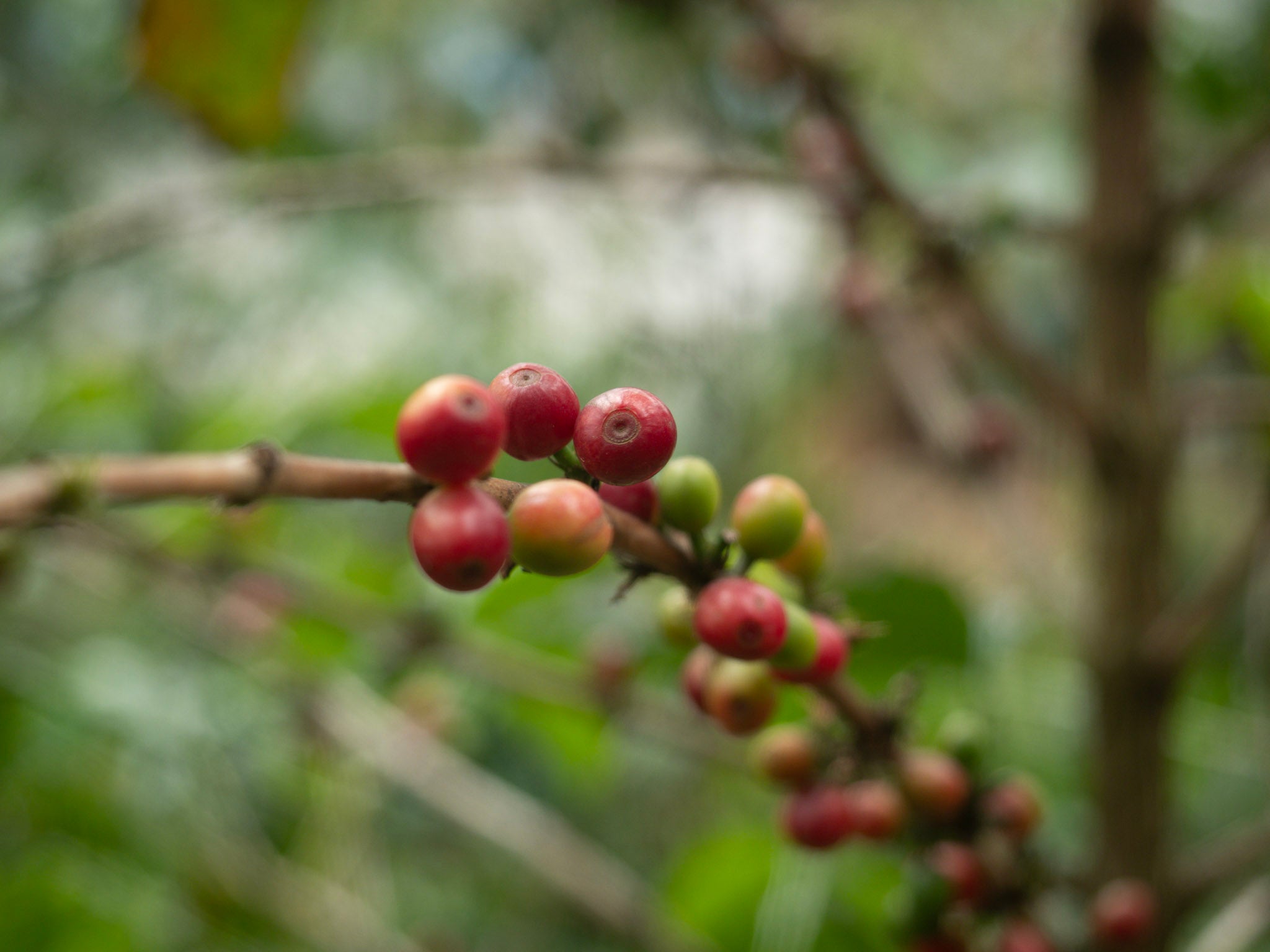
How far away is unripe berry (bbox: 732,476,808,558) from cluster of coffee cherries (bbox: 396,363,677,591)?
0.07 meters

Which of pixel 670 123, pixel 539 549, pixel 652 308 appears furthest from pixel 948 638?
pixel 670 123

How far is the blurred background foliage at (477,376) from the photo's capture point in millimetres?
917

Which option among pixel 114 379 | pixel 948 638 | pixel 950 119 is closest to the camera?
pixel 948 638

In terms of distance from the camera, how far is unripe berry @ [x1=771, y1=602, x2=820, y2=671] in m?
0.39

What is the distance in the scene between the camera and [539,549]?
0.30 m

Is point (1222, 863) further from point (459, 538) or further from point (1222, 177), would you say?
point (459, 538)

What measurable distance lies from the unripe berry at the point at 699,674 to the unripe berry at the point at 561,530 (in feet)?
0.57

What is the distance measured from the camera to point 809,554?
1.49ft

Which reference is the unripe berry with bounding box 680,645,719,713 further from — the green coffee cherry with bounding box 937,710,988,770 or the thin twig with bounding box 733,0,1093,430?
the thin twig with bounding box 733,0,1093,430

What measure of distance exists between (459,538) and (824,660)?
193 millimetres

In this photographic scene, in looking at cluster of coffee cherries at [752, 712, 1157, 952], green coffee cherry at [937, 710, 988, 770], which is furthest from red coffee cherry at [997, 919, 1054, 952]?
green coffee cherry at [937, 710, 988, 770]

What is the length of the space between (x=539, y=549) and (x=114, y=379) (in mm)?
1279

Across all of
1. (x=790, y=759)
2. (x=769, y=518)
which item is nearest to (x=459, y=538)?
(x=769, y=518)

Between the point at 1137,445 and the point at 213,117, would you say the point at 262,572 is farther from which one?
the point at 1137,445
